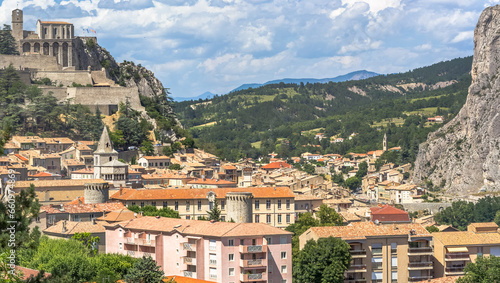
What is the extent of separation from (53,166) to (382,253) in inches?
1857

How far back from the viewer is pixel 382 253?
5788cm

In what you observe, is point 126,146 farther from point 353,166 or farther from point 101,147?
point 353,166

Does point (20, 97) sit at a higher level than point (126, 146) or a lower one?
higher

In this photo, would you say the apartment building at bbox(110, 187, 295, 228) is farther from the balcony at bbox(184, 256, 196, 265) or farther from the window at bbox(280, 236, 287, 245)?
the balcony at bbox(184, 256, 196, 265)

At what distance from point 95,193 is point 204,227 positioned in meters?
17.0

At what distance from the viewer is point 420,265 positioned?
58469 millimetres

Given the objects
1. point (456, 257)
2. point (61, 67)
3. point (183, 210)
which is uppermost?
point (61, 67)

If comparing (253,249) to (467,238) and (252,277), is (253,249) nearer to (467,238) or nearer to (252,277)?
(252,277)

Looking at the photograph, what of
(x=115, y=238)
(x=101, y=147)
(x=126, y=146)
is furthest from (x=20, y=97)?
(x=115, y=238)

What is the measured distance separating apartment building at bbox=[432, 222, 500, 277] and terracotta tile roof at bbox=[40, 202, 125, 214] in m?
25.4

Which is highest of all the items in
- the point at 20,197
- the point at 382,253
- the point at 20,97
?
the point at 20,97

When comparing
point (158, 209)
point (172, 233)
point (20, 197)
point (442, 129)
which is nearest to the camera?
point (20, 197)

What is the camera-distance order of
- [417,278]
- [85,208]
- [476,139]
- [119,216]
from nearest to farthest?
1. [417,278]
2. [119,216]
3. [85,208]
4. [476,139]

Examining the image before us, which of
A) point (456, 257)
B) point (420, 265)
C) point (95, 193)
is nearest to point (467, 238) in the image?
point (456, 257)
